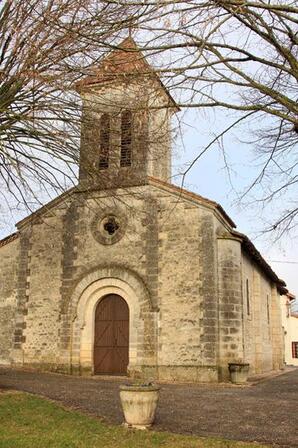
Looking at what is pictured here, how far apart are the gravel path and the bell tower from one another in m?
4.22

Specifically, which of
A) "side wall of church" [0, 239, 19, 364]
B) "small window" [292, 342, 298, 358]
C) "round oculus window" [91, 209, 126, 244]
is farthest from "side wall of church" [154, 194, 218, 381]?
"small window" [292, 342, 298, 358]

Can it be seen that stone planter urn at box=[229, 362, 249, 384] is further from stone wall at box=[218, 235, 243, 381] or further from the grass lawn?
the grass lawn

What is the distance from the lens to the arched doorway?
56.9ft

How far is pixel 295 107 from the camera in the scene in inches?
223

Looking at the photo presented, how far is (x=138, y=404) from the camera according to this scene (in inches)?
315

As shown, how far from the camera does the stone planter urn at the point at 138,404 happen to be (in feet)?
26.1

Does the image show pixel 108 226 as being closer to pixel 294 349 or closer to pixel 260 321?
pixel 260 321

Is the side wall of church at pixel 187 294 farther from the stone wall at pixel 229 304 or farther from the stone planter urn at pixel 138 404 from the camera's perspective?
the stone planter urn at pixel 138 404

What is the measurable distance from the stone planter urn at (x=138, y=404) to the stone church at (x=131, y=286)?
275 inches

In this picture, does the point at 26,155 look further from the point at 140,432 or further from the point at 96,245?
the point at 96,245

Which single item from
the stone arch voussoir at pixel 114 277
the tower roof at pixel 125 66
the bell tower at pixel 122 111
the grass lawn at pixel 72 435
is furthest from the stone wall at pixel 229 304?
the tower roof at pixel 125 66

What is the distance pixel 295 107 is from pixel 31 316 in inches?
588

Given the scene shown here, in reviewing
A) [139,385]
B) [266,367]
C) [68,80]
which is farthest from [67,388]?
[266,367]

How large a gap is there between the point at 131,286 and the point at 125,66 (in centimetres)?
1166
